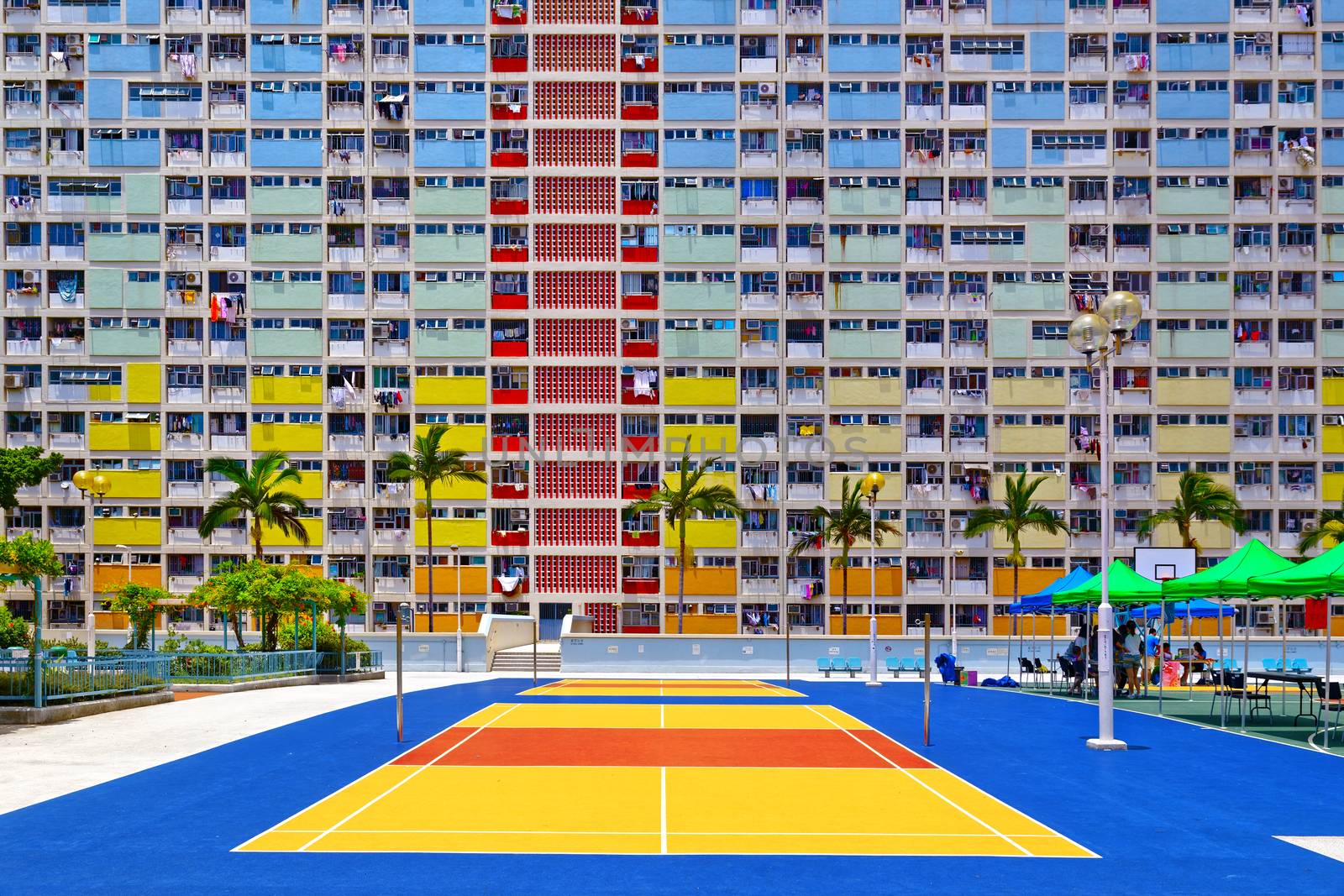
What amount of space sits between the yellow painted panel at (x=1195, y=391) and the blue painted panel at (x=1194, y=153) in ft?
41.1

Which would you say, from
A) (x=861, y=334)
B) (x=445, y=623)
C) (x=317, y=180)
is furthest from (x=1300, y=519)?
(x=317, y=180)

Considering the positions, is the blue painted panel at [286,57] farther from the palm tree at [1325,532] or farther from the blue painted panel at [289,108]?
the palm tree at [1325,532]

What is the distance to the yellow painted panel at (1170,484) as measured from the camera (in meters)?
76.1

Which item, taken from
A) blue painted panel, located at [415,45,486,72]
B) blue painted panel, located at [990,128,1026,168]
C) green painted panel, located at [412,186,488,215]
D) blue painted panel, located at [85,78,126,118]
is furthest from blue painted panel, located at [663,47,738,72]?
blue painted panel, located at [85,78,126,118]

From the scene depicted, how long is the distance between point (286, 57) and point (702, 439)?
3303cm

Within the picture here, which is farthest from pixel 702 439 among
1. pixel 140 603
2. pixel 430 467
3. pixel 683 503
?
pixel 140 603

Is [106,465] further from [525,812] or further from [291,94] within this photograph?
[525,812]

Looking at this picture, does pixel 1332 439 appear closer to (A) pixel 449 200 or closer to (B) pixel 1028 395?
(B) pixel 1028 395

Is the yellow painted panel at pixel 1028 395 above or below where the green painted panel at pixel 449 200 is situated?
below

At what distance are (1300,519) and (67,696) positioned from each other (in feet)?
225

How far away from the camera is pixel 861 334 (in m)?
76.8

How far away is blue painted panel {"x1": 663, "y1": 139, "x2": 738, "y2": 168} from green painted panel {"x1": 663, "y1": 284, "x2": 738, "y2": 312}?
7.18 metres

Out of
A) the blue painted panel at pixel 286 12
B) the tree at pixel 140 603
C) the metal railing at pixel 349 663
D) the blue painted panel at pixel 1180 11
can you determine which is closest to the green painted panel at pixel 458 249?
the blue painted panel at pixel 286 12

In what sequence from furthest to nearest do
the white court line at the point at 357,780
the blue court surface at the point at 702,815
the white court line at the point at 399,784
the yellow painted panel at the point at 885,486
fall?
1. the yellow painted panel at the point at 885,486
2. the white court line at the point at 357,780
3. the white court line at the point at 399,784
4. the blue court surface at the point at 702,815
